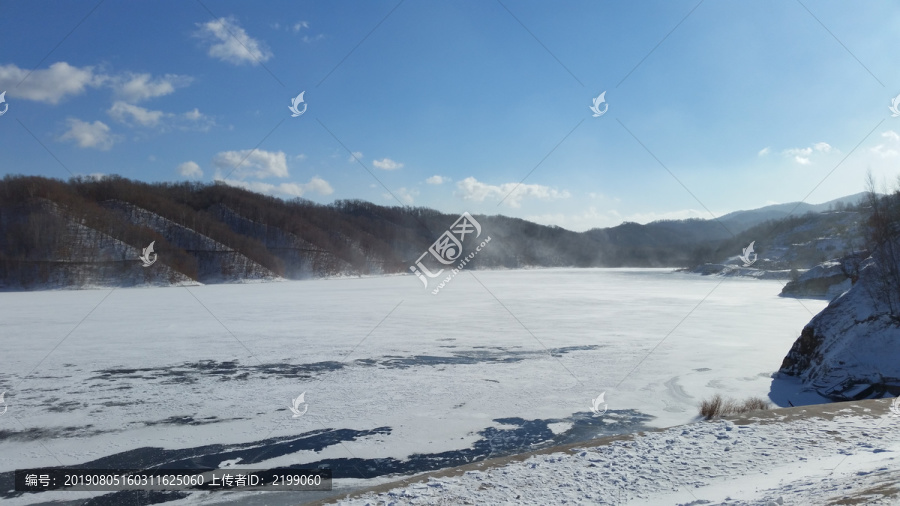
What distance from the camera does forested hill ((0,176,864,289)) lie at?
53.3 m

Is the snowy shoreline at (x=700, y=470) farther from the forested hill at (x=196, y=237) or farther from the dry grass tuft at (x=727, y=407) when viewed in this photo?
the forested hill at (x=196, y=237)

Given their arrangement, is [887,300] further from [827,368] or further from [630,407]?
[630,407]

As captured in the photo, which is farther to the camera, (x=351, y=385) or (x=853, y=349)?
(x=351, y=385)

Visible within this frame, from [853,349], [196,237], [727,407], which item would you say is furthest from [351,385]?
[196,237]

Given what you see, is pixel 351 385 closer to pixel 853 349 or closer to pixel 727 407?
pixel 727 407

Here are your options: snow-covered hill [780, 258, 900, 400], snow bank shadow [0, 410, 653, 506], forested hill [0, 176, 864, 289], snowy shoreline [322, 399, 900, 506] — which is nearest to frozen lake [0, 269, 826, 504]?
snow bank shadow [0, 410, 653, 506]

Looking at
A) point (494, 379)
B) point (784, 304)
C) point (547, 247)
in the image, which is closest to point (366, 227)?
point (547, 247)

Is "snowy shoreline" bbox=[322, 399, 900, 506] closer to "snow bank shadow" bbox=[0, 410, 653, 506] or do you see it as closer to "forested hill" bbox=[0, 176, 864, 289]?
"snow bank shadow" bbox=[0, 410, 653, 506]

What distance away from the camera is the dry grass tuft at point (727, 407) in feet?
26.5

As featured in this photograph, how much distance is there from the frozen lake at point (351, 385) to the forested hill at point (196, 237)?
39052 millimetres

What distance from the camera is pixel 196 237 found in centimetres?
7406

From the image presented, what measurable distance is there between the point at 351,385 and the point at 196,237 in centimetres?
7203

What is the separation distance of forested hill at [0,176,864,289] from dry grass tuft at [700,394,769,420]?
5473cm

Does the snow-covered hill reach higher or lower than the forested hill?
lower
